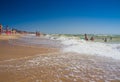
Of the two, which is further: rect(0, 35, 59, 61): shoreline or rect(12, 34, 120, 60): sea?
rect(12, 34, 120, 60): sea

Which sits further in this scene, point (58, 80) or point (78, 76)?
point (78, 76)

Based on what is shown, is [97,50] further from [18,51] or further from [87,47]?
[18,51]

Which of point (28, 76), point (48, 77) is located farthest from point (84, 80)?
point (28, 76)

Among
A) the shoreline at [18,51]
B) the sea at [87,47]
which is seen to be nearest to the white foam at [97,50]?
the sea at [87,47]

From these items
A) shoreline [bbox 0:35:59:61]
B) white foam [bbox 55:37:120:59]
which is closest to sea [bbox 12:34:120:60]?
white foam [bbox 55:37:120:59]

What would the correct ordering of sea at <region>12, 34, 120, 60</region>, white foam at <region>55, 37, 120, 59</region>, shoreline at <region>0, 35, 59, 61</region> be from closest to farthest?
1. shoreline at <region>0, 35, 59, 61</region>
2. white foam at <region>55, 37, 120, 59</region>
3. sea at <region>12, 34, 120, 60</region>

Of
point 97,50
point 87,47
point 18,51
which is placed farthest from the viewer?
point 87,47

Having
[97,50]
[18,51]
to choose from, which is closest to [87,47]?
[97,50]

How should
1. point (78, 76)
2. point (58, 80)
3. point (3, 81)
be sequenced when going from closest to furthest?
1. point (3, 81)
2. point (58, 80)
3. point (78, 76)

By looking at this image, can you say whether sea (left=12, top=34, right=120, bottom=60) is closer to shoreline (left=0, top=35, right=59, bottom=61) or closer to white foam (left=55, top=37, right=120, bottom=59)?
white foam (left=55, top=37, right=120, bottom=59)

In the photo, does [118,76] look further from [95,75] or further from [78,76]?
[78,76]

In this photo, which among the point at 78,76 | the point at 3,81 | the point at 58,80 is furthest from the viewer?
the point at 78,76

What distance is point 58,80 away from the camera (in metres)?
2.96

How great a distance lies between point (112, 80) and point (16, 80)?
2064 millimetres
